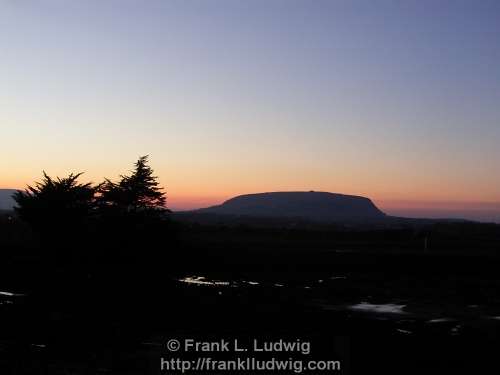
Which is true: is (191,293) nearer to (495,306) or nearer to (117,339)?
(117,339)

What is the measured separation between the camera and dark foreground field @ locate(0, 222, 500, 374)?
53.4 feet

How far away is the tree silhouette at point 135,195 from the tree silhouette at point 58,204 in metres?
1.20

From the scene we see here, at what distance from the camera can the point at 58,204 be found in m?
39.0

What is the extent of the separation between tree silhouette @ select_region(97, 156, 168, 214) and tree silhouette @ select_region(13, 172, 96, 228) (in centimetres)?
120

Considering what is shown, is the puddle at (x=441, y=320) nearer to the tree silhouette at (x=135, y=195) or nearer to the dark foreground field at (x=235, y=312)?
the dark foreground field at (x=235, y=312)

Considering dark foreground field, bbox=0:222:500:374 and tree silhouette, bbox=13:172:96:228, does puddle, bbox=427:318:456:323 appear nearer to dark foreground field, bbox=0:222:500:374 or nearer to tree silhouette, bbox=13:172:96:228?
dark foreground field, bbox=0:222:500:374

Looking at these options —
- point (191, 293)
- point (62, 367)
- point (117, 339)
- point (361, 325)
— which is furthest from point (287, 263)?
point (62, 367)

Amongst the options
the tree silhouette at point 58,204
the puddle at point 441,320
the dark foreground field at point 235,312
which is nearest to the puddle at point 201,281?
the dark foreground field at point 235,312

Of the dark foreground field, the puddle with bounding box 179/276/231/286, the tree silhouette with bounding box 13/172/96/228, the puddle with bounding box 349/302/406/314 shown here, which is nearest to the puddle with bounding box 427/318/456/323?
the dark foreground field

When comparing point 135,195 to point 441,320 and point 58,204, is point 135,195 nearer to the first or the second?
point 58,204

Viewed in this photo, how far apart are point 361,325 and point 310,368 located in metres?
7.34

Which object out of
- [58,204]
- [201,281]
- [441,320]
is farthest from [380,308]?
[58,204]

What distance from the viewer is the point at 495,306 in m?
28.1

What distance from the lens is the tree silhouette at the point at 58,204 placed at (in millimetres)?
38719
